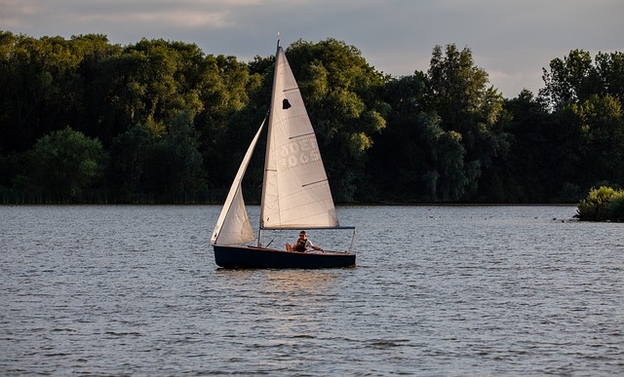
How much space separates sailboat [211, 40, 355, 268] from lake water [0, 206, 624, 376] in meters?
0.76

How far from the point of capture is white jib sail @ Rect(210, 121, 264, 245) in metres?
45.7

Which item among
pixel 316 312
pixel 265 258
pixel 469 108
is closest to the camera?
pixel 316 312

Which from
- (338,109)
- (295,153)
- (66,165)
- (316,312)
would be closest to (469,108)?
(338,109)

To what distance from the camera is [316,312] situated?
35562 mm

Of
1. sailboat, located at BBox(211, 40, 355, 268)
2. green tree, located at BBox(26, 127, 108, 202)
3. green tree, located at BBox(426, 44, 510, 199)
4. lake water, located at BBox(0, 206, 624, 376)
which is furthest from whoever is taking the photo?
green tree, located at BBox(426, 44, 510, 199)

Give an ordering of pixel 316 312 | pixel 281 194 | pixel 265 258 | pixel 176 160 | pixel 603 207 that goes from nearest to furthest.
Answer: pixel 316 312 < pixel 265 258 < pixel 281 194 < pixel 603 207 < pixel 176 160

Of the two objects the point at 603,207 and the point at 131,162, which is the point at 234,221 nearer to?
the point at 603,207

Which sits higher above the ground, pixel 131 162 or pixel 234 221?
pixel 131 162

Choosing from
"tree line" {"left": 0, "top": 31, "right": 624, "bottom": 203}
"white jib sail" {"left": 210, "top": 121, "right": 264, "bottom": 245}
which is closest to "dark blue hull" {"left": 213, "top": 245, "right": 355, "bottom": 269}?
"white jib sail" {"left": 210, "top": 121, "right": 264, "bottom": 245}

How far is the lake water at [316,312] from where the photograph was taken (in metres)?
26.9

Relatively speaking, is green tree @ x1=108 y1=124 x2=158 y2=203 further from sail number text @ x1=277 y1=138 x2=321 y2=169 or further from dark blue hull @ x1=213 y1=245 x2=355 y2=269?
dark blue hull @ x1=213 y1=245 x2=355 y2=269

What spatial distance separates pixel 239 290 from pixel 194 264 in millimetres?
12795

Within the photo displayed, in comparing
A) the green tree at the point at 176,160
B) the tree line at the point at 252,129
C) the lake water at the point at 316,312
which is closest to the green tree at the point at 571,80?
the tree line at the point at 252,129

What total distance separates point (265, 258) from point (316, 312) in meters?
10.6
